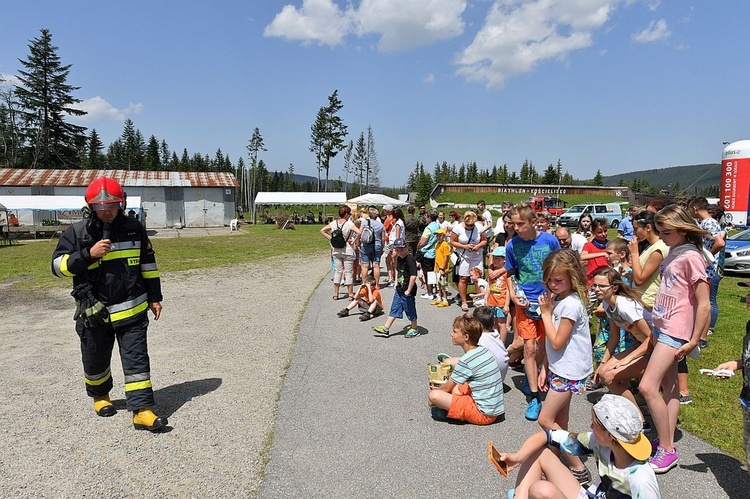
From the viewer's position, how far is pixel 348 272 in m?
9.14

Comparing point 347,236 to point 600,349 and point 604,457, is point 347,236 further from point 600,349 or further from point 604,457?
point 604,457

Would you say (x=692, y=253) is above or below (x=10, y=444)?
above

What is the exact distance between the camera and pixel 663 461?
10.6 feet

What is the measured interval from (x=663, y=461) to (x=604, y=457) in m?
1.41

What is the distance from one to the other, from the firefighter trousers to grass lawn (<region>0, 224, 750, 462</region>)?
4.86 meters

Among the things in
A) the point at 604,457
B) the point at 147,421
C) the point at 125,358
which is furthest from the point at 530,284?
the point at 125,358

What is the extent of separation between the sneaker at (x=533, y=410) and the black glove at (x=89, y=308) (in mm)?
3948

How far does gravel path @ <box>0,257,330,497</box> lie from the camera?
325 centimetres

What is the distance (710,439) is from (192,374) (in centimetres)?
529

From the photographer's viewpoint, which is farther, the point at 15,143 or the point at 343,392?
the point at 15,143

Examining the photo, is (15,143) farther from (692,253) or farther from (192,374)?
(692,253)

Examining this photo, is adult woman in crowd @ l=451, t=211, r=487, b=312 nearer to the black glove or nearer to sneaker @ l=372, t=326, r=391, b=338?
sneaker @ l=372, t=326, r=391, b=338

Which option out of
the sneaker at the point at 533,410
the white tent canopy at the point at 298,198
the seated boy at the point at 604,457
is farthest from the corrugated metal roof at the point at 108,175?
the seated boy at the point at 604,457

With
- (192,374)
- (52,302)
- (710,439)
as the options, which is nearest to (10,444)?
(192,374)
